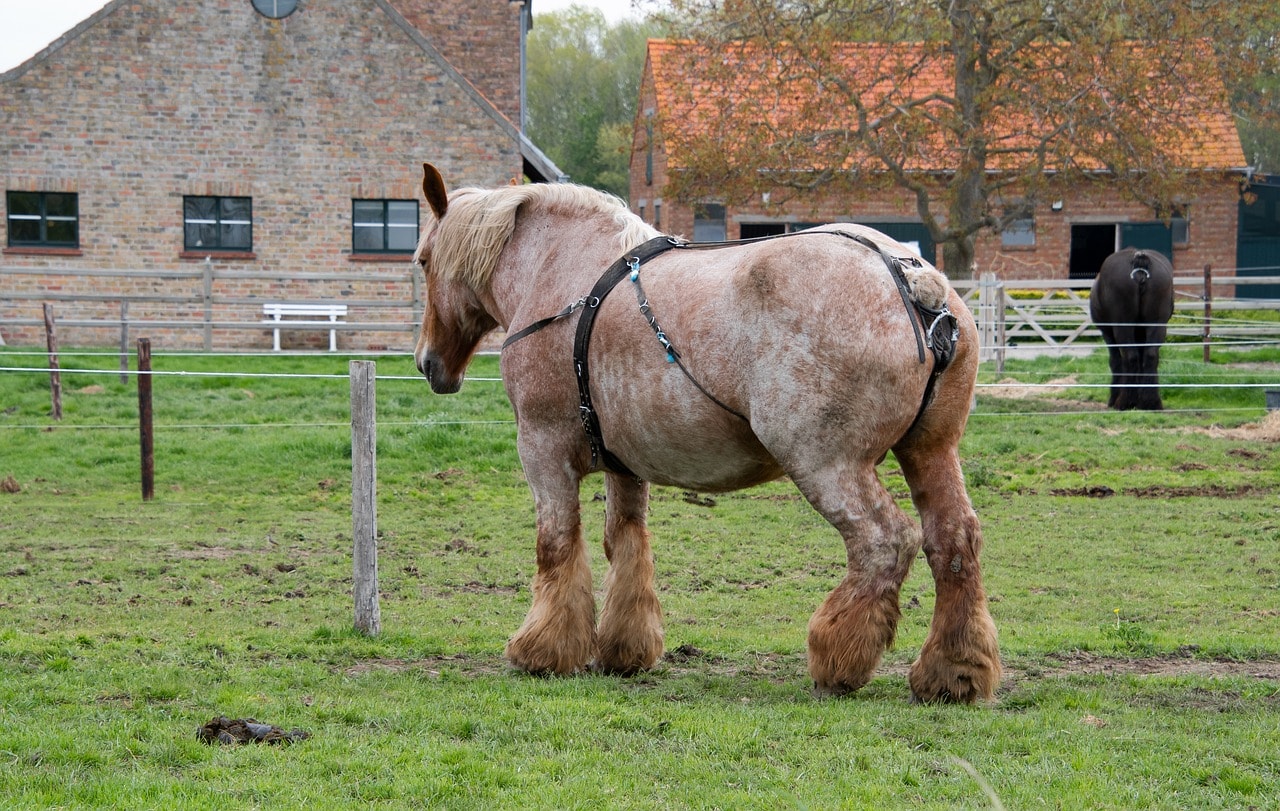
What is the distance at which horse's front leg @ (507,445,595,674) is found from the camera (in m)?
5.39

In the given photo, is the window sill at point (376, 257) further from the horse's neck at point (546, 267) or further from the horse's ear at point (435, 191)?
the horse's neck at point (546, 267)

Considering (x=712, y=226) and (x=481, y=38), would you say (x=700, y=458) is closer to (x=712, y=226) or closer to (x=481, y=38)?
(x=481, y=38)

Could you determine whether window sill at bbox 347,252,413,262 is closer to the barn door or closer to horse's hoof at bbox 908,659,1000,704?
the barn door

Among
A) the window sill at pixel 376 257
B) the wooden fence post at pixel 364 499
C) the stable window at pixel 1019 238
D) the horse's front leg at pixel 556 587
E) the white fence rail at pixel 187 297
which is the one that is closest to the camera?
the horse's front leg at pixel 556 587

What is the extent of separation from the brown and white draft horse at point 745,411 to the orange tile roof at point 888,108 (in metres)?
13.9

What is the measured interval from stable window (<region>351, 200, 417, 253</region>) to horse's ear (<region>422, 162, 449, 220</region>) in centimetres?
1741

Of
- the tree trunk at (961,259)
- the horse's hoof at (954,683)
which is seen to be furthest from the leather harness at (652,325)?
the tree trunk at (961,259)

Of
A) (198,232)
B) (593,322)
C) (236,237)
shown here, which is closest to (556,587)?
(593,322)

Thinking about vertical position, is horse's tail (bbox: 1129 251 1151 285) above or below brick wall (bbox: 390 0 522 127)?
below

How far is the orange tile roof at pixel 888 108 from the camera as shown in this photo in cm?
1831

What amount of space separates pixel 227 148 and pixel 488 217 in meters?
18.3

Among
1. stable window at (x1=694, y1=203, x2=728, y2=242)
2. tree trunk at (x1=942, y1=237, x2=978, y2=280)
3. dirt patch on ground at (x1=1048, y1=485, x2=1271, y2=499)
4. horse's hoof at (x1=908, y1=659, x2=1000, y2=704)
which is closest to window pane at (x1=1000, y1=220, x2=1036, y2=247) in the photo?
stable window at (x1=694, y1=203, x2=728, y2=242)

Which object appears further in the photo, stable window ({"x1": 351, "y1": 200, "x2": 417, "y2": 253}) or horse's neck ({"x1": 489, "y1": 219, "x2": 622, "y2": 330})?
stable window ({"x1": 351, "y1": 200, "x2": 417, "y2": 253})

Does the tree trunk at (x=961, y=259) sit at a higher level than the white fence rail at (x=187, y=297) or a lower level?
higher
